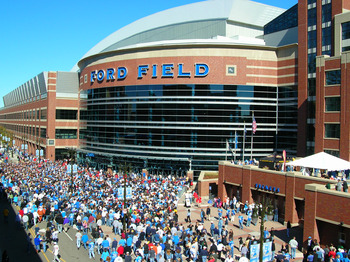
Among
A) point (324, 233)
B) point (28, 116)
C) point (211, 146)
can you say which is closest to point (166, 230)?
point (324, 233)

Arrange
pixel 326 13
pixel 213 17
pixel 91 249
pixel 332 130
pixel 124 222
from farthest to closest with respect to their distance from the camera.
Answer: pixel 213 17
pixel 326 13
pixel 332 130
pixel 124 222
pixel 91 249

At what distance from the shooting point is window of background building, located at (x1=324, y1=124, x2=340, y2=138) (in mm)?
41875

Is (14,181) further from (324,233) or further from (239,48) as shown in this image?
(239,48)

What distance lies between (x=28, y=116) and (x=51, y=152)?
3643cm

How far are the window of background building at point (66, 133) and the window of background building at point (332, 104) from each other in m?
55.0

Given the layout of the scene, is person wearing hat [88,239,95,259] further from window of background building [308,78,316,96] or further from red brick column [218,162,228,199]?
window of background building [308,78,316,96]

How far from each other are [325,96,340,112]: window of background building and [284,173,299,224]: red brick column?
15.0m

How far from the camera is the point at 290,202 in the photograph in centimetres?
3161

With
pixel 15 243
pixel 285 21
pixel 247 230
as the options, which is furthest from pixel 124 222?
pixel 285 21

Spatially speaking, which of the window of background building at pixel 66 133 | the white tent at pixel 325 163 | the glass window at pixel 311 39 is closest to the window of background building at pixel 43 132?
the window of background building at pixel 66 133

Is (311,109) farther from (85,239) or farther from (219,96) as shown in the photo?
(85,239)

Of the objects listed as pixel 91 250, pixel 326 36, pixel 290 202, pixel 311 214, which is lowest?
pixel 91 250

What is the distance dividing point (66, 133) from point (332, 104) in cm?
5707


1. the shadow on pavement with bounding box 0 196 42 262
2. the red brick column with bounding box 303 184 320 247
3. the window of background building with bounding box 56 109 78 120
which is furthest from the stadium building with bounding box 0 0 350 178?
the shadow on pavement with bounding box 0 196 42 262
